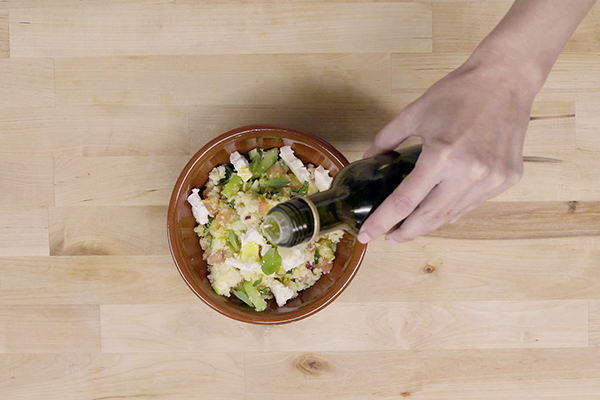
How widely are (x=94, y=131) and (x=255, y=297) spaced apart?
0.62 m

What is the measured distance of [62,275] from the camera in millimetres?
1265

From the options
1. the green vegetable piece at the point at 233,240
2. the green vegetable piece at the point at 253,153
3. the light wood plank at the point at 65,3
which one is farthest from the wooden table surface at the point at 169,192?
the green vegetable piece at the point at 233,240

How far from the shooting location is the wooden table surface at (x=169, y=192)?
1.23 m

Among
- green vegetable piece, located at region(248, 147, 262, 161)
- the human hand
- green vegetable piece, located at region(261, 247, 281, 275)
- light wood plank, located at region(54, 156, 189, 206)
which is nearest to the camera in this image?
the human hand

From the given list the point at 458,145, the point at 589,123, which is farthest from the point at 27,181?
the point at 589,123

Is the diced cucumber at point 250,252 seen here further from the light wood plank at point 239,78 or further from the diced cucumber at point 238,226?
the light wood plank at point 239,78

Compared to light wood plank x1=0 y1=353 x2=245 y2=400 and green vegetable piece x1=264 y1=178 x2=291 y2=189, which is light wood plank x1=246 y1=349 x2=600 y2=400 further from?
green vegetable piece x1=264 y1=178 x2=291 y2=189

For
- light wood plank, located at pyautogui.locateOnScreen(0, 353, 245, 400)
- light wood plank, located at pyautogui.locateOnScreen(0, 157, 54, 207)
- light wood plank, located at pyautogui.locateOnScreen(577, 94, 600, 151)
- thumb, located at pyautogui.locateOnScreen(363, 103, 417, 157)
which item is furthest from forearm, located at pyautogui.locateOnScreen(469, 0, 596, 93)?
light wood plank, located at pyautogui.locateOnScreen(0, 157, 54, 207)

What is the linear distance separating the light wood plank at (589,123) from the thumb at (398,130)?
0.67 meters

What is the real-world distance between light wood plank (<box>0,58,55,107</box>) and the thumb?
896 mm

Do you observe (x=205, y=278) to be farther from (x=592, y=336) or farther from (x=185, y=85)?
(x=592, y=336)

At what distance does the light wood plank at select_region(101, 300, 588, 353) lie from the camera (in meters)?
1.26

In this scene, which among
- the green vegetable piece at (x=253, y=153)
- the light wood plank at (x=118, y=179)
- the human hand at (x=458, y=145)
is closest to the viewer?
the human hand at (x=458, y=145)

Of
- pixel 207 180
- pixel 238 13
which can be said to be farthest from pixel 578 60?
pixel 207 180
